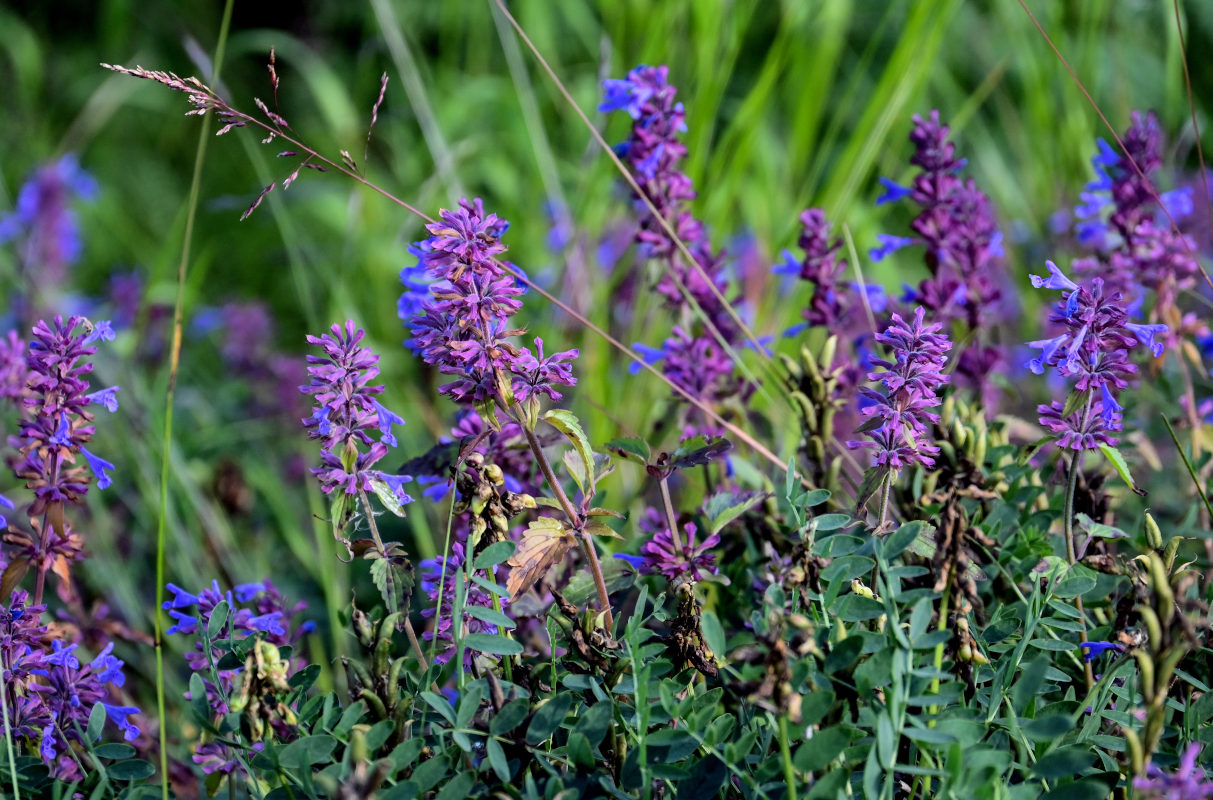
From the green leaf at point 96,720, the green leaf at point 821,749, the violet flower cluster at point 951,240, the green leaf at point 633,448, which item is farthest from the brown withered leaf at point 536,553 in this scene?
the violet flower cluster at point 951,240

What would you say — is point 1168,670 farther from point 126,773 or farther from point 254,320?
point 254,320

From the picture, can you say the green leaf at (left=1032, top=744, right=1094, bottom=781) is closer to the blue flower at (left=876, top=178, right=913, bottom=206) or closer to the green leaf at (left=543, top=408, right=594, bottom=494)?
the green leaf at (left=543, top=408, right=594, bottom=494)

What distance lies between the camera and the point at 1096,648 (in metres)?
1.21

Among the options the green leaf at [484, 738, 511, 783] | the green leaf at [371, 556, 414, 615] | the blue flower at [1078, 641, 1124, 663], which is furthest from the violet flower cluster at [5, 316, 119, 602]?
the blue flower at [1078, 641, 1124, 663]

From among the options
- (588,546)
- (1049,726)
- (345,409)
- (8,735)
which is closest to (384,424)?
(345,409)

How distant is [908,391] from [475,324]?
0.45 metres

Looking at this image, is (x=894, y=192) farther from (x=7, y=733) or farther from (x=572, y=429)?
(x=7, y=733)

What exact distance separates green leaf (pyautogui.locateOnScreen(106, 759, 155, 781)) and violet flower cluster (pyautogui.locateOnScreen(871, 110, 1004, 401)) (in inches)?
49.0

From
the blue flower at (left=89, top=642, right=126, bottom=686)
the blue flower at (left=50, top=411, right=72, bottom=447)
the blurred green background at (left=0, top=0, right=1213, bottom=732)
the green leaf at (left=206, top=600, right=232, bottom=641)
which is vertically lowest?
the green leaf at (left=206, top=600, right=232, bottom=641)

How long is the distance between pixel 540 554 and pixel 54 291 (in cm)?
279

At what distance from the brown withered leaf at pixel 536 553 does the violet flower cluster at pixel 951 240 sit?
0.80 meters

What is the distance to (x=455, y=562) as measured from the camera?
45.4 inches

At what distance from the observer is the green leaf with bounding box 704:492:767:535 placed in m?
1.23

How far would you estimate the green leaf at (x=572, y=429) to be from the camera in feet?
3.72
